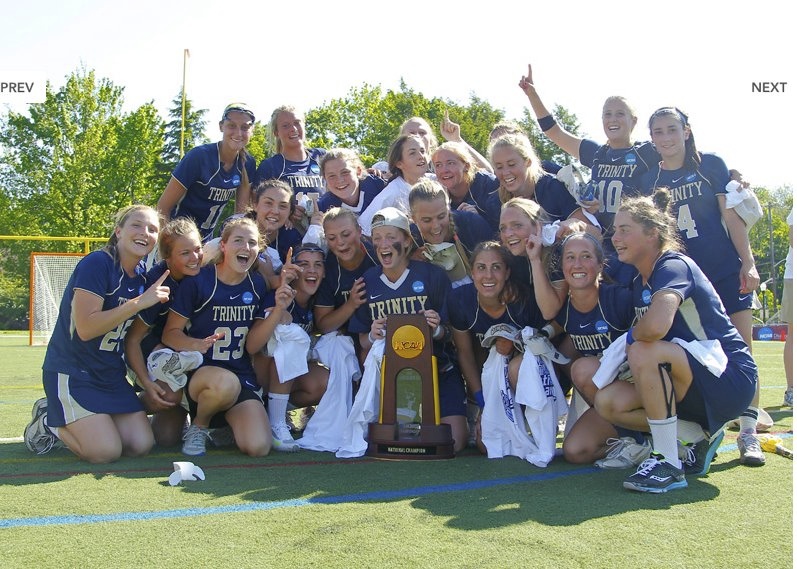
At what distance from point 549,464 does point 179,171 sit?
3563 mm

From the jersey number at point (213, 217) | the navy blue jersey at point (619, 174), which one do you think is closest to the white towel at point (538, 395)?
the navy blue jersey at point (619, 174)

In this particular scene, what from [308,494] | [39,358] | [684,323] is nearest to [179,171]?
[308,494]

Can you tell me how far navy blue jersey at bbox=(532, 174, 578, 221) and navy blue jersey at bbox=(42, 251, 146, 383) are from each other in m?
2.73

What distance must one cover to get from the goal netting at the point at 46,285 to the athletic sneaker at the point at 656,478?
17.9 m

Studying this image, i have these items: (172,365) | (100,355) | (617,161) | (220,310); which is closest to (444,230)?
(617,161)

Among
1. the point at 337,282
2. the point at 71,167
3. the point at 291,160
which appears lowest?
the point at 337,282

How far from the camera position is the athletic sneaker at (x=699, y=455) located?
3.90m

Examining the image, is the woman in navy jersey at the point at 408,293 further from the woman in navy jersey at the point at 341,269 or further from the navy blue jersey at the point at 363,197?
the navy blue jersey at the point at 363,197

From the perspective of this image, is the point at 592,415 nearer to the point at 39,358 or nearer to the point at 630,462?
the point at 630,462

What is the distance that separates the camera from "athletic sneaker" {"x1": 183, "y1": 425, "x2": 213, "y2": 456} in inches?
181

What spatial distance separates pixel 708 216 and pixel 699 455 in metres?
1.74

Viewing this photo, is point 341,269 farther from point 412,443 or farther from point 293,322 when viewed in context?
point 412,443

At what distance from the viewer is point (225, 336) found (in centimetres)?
486

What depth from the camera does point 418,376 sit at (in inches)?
180
